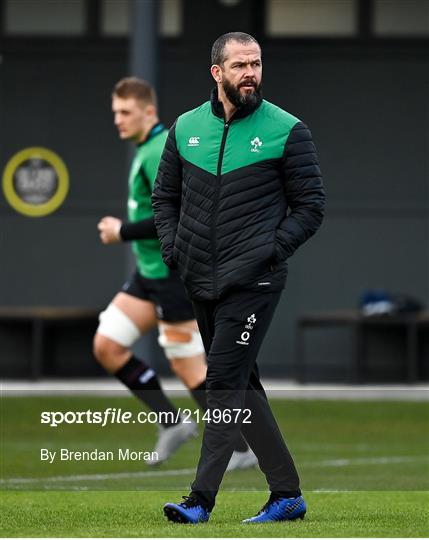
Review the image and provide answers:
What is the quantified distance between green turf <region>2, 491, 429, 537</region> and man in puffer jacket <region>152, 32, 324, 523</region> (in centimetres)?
24

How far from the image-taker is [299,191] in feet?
22.4

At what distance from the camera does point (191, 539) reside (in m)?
6.09

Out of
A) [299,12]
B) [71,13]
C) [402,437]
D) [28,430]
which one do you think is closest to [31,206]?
[71,13]

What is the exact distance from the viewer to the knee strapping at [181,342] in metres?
10.2

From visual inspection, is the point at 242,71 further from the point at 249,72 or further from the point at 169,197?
the point at 169,197

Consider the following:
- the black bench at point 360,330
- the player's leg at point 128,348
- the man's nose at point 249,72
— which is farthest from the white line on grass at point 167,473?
the black bench at point 360,330

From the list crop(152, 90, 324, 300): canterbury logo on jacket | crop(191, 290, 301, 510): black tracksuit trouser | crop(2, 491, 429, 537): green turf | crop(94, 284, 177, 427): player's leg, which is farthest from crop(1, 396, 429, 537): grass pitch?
crop(152, 90, 324, 300): canterbury logo on jacket

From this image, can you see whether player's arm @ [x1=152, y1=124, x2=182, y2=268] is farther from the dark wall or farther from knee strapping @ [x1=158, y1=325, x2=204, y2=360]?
the dark wall

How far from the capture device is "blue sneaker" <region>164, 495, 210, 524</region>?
6.57 metres

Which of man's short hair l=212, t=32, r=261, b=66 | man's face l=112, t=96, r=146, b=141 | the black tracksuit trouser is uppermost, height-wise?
man's short hair l=212, t=32, r=261, b=66

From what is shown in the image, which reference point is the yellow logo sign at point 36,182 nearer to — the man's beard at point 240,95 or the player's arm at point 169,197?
the player's arm at point 169,197

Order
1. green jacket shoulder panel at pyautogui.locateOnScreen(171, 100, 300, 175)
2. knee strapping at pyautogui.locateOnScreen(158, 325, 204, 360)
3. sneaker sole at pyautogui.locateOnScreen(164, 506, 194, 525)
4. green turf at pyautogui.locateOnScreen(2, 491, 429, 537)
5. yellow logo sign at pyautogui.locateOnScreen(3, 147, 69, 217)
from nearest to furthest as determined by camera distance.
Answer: green turf at pyautogui.locateOnScreen(2, 491, 429, 537)
sneaker sole at pyautogui.locateOnScreen(164, 506, 194, 525)
green jacket shoulder panel at pyautogui.locateOnScreen(171, 100, 300, 175)
knee strapping at pyautogui.locateOnScreen(158, 325, 204, 360)
yellow logo sign at pyautogui.locateOnScreen(3, 147, 69, 217)

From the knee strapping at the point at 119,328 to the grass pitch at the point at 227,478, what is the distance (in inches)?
31.0

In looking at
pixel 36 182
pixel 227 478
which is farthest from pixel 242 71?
pixel 36 182
